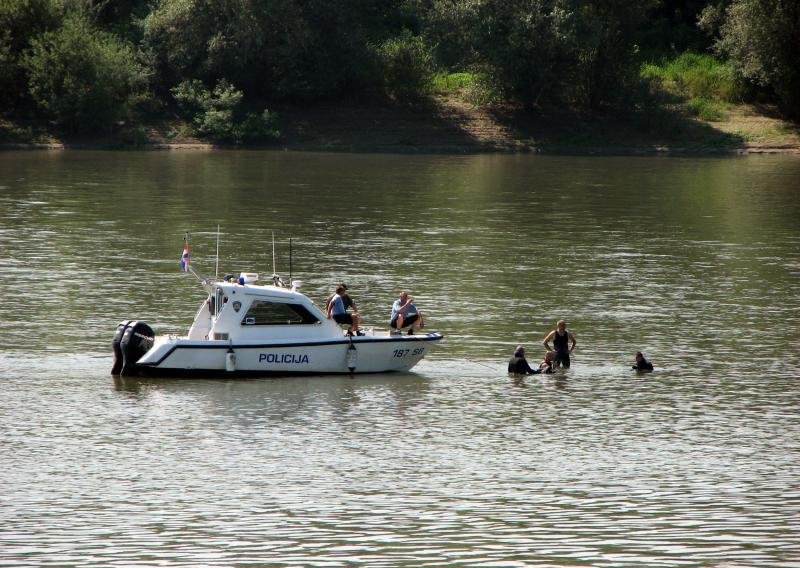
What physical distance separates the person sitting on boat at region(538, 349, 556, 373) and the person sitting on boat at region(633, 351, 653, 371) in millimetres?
1825

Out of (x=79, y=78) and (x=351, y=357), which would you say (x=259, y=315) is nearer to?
(x=351, y=357)

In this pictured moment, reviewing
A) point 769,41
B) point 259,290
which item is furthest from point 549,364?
point 769,41

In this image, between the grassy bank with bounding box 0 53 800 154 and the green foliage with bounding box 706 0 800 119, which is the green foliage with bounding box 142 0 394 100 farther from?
the green foliage with bounding box 706 0 800 119

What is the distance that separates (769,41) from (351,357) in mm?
68798

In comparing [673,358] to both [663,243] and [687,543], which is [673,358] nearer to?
[687,543]

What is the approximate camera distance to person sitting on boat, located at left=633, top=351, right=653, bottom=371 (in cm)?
2931

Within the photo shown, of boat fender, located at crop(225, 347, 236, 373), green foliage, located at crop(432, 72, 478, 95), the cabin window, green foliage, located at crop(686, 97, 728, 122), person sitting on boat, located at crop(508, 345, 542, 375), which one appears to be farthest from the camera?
green foliage, located at crop(432, 72, 478, 95)

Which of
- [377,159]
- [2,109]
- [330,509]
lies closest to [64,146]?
[2,109]

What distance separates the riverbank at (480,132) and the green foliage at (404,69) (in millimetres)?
1578

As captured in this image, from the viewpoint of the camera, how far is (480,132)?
312 ft

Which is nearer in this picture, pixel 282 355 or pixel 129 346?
pixel 129 346

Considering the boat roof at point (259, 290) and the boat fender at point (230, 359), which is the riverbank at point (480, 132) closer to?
the boat roof at point (259, 290)

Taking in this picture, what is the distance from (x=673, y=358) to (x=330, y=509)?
1314 cm

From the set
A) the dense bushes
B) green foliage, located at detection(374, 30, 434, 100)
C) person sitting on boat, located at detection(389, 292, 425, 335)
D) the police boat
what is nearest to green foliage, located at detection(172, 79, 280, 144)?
the dense bushes
